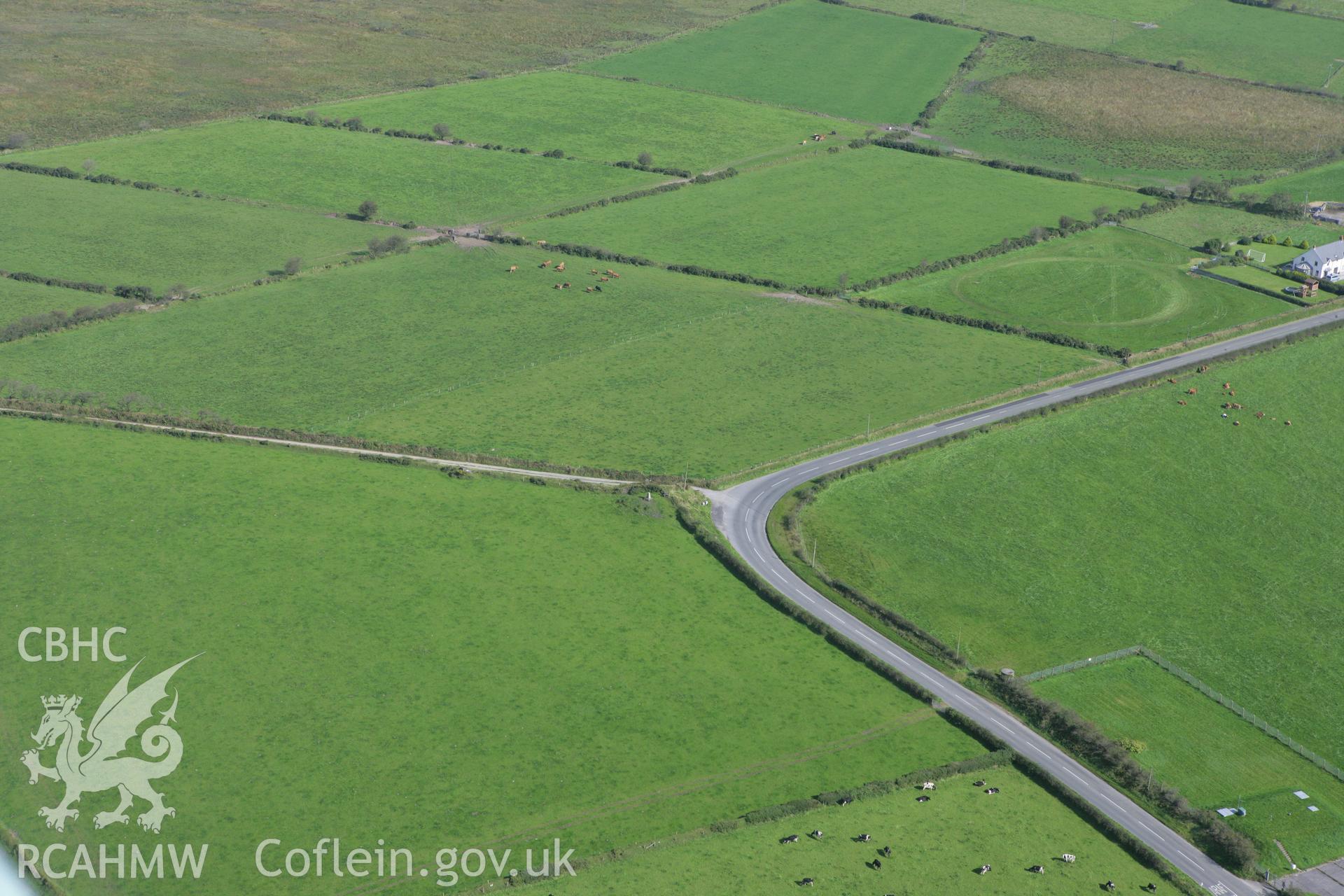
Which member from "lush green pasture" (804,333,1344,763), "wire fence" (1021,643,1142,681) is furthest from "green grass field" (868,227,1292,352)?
"wire fence" (1021,643,1142,681)

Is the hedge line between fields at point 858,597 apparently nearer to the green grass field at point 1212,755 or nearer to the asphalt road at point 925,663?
the asphalt road at point 925,663

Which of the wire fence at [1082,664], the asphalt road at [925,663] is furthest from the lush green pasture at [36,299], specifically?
the wire fence at [1082,664]

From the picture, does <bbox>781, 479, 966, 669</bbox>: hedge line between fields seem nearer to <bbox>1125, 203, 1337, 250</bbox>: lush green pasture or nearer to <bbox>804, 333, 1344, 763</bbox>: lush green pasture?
<bbox>804, 333, 1344, 763</bbox>: lush green pasture

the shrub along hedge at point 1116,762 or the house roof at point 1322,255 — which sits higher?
the house roof at point 1322,255

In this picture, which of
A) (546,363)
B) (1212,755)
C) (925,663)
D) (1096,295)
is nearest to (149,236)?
(546,363)

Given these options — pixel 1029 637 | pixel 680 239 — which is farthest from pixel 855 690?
pixel 680 239

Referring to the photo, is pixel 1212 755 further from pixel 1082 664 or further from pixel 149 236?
pixel 149 236
